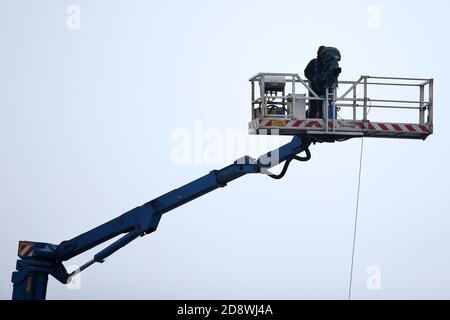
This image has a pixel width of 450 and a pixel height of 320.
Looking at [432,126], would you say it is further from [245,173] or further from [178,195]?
[178,195]

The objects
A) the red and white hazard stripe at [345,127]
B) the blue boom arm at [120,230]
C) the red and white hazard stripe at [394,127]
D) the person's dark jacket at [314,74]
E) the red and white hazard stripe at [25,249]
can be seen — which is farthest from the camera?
the red and white hazard stripe at [25,249]

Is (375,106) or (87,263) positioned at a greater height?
(375,106)

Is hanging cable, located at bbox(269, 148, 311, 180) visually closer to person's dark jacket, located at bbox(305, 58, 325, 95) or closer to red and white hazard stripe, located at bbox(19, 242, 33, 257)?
person's dark jacket, located at bbox(305, 58, 325, 95)

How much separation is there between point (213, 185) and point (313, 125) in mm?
2846

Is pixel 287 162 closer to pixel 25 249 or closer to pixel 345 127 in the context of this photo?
pixel 345 127

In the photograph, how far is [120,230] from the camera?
21.7 m

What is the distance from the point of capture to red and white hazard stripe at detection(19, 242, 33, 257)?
868 inches

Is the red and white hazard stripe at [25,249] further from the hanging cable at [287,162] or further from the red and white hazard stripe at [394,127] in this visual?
the red and white hazard stripe at [394,127]

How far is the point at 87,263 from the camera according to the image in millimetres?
22391

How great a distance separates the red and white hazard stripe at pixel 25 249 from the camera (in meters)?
22.0

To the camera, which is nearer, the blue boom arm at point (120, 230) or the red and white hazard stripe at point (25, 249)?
the blue boom arm at point (120, 230)

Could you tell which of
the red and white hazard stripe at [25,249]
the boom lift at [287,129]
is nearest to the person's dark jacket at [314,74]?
the boom lift at [287,129]
